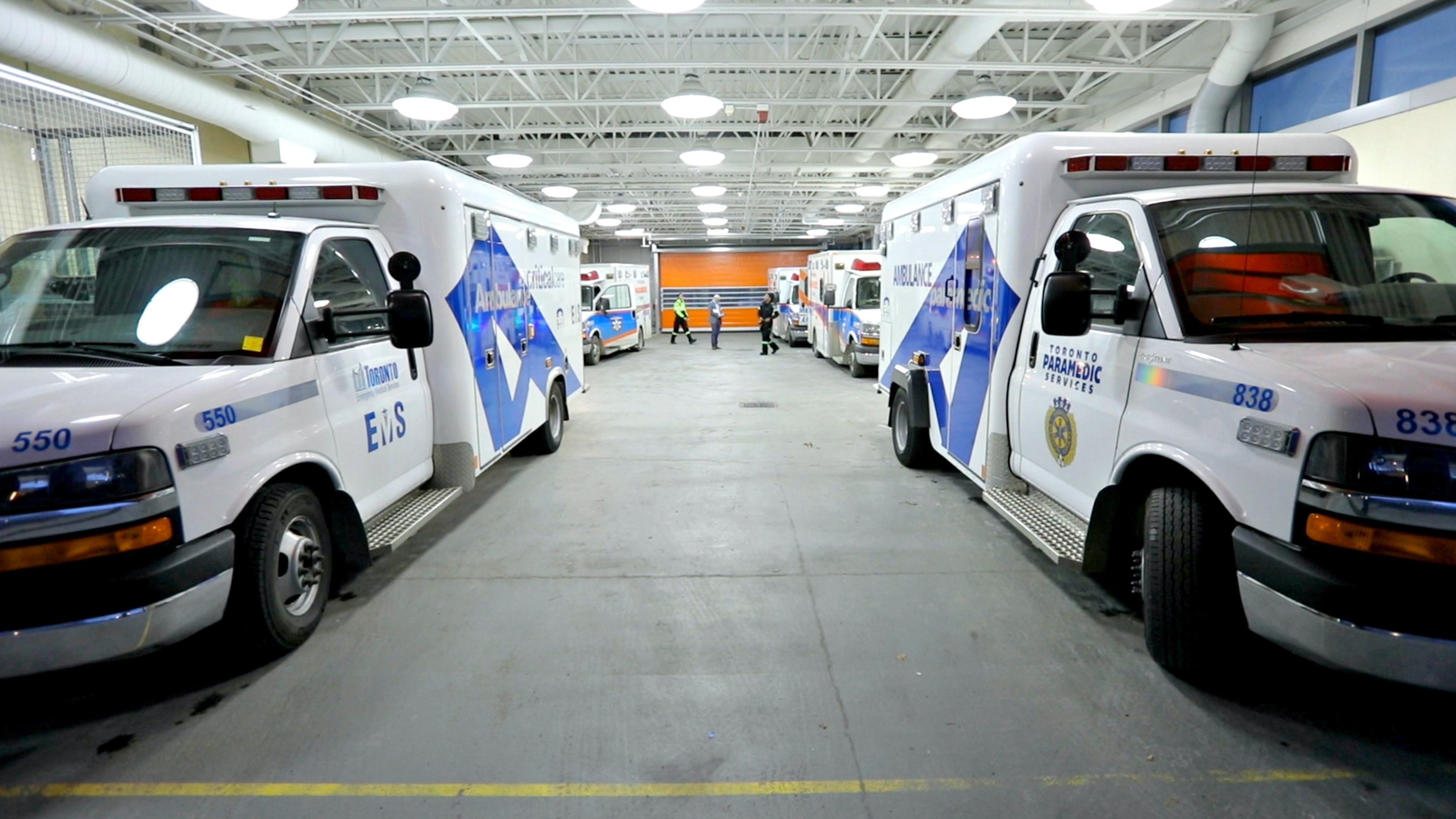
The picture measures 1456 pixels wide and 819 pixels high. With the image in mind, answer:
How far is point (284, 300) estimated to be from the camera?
12.7ft

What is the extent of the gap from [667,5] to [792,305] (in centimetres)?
1722

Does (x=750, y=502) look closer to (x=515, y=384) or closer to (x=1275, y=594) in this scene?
(x=515, y=384)

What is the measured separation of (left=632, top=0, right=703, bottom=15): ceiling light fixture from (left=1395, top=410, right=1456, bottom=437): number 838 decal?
5683mm

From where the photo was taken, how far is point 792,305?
23609mm

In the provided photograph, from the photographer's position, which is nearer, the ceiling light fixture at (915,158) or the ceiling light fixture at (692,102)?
the ceiling light fixture at (692,102)

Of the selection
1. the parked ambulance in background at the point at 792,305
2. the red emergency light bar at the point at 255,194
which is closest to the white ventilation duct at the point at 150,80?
the red emergency light bar at the point at 255,194

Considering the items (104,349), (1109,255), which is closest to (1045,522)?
(1109,255)

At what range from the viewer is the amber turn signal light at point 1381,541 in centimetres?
243

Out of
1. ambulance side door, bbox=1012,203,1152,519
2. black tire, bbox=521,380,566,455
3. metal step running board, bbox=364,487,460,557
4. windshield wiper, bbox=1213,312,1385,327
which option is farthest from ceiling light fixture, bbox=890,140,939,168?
windshield wiper, bbox=1213,312,1385,327

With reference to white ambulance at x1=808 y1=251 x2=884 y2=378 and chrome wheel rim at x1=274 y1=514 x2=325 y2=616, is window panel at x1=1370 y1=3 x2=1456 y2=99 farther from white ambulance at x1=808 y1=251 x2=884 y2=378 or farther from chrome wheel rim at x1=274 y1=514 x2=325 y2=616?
chrome wheel rim at x1=274 y1=514 x2=325 y2=616

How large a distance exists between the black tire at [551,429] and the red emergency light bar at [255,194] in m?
3.32

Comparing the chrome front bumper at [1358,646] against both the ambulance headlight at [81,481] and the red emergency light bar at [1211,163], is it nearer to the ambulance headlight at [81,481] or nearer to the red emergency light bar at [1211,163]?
the red emergency light bar at [1211,163]

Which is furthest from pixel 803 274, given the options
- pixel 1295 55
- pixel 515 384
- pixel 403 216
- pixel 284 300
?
pixel 284 300

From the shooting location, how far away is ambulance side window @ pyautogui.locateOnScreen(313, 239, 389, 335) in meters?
4.23
